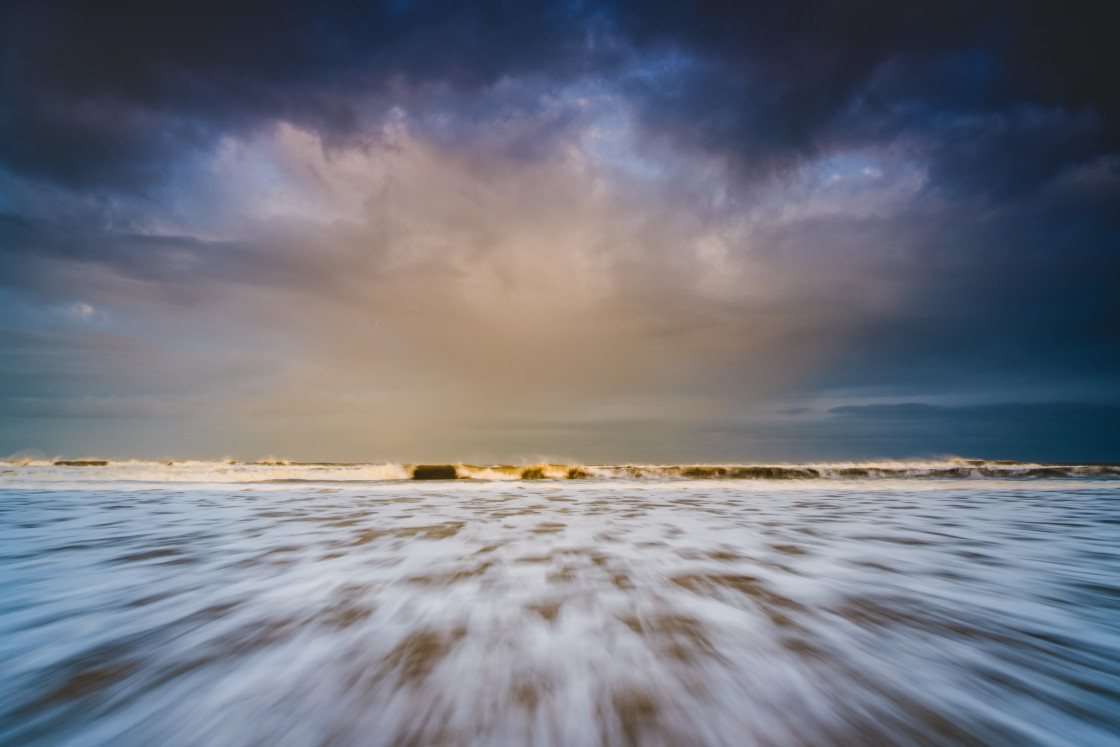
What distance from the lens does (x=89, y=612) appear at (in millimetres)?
2162

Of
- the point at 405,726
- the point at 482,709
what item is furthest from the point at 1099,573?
the point at 405,726

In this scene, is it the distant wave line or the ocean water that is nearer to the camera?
the ocean water

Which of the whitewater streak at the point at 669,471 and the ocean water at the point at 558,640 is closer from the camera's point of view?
the ocean water at the point at 558,640

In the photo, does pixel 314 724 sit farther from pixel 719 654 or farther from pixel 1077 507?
pixel 1077 507

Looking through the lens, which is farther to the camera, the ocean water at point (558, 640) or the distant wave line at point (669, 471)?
the distant wave line at point (669, 471)

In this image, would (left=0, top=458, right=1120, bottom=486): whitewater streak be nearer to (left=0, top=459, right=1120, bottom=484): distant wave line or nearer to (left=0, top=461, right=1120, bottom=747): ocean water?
(left=0, top=459, right=1120, bottom=484): distant wave line

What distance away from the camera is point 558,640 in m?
1.82

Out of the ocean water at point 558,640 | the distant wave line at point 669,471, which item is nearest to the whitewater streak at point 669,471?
the distant wave line at point 669,471

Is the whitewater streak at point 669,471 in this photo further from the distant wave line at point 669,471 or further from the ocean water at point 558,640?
the ocean water at point 558,640

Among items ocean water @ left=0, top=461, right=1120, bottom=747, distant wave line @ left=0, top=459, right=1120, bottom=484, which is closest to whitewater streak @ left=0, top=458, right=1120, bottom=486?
distant wave line @ left=0, top=459, right=1120, bottom=484

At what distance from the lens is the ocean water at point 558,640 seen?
49.0 inches

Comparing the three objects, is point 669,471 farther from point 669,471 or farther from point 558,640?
point 558,640

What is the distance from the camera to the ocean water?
4.08 feet

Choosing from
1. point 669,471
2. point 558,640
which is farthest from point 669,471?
point 558,640
